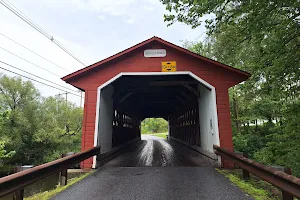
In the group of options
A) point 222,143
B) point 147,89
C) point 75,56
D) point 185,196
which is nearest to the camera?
point 185,196

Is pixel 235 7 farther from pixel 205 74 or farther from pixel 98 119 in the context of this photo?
pixel 98 119

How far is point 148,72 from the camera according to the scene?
5680 mm

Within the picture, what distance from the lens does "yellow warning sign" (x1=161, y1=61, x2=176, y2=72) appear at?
223 inches

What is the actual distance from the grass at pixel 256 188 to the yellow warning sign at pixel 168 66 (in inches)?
126

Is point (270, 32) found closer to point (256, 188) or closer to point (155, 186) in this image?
point (256, 188)

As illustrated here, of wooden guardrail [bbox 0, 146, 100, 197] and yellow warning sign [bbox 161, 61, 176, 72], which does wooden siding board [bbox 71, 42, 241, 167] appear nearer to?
yellow warning sign [bbox 161, 61, 176, 72]

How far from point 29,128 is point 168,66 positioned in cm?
1548

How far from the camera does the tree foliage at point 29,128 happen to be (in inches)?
588

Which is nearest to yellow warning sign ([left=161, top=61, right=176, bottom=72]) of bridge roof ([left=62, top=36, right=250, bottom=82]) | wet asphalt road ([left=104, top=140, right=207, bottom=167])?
bridge roof ([left=62, top=36, right=250, bottom=82])

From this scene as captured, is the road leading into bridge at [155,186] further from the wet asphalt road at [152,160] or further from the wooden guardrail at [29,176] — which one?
the wet asphalt road at [152,160]

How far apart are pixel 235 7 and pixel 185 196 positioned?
5363 millimetres

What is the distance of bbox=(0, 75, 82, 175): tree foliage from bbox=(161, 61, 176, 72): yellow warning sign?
46.3 ft

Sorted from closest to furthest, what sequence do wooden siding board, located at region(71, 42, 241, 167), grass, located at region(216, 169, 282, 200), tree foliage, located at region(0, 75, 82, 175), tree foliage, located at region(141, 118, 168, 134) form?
grass, located at region(216, 169, 282, 200) → wooden siding board, located at region(71, 42, 241, 167) → tree foliage, located at region(0, 75, 82, 175) → tree foliage, located at region(141, 118, 168, 134)

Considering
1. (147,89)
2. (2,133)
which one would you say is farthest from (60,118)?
(147,89)
